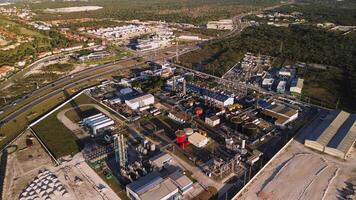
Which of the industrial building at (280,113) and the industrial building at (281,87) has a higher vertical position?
the industrial building at (281,87)

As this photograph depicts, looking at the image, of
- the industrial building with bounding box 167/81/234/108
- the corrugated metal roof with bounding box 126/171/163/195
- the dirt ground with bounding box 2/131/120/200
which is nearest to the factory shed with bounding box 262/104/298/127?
the industrial building with bounding box 167/81/234/108

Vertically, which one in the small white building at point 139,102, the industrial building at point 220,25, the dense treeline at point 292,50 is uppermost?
the industrial building at point 220,25

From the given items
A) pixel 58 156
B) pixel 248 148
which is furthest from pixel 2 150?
pixel 248 148

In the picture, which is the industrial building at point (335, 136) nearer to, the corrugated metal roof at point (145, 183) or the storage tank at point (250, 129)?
the storage tank at point (250, 129)

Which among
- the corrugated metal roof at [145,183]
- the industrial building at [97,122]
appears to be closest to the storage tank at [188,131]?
the corrugated metal roof at [145,183]

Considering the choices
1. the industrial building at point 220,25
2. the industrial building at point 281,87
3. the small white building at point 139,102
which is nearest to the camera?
the small white building at point 139,102

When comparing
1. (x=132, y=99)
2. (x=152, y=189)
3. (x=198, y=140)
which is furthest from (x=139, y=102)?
(x=152, y=189)
